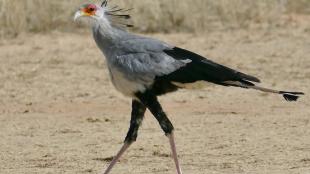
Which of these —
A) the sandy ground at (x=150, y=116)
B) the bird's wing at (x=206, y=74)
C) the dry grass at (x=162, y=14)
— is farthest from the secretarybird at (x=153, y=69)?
the dry grass at (x=162, y=14)

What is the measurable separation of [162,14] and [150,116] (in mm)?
4734

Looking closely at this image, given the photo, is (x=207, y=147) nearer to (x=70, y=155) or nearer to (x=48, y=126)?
(x=70, y=155)

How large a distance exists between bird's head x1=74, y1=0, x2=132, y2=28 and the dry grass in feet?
21.5

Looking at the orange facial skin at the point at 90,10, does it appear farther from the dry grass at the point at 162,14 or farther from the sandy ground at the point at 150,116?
the dry grass at the point at 162,14

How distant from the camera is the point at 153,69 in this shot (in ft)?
21.7

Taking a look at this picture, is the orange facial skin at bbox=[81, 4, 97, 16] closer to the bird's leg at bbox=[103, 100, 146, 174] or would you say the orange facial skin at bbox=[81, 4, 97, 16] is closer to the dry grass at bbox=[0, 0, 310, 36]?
the bird's leg at bbox=[103, 100, 146, 174]

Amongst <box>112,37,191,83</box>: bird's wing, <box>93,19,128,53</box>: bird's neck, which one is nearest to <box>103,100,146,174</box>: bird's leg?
<box>112,37,191,83</box>: bird's wing

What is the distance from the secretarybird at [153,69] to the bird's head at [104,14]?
3cm

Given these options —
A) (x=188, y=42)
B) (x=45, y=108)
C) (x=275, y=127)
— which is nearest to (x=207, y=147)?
(x=275, y=127)

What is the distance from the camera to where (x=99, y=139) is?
8812 mm

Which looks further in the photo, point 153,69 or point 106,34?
point 106,34

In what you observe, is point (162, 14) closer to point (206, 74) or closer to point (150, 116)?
point (150, 116)

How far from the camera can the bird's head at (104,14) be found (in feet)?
22.7

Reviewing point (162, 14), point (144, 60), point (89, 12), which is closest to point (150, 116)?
point (89, 12)
